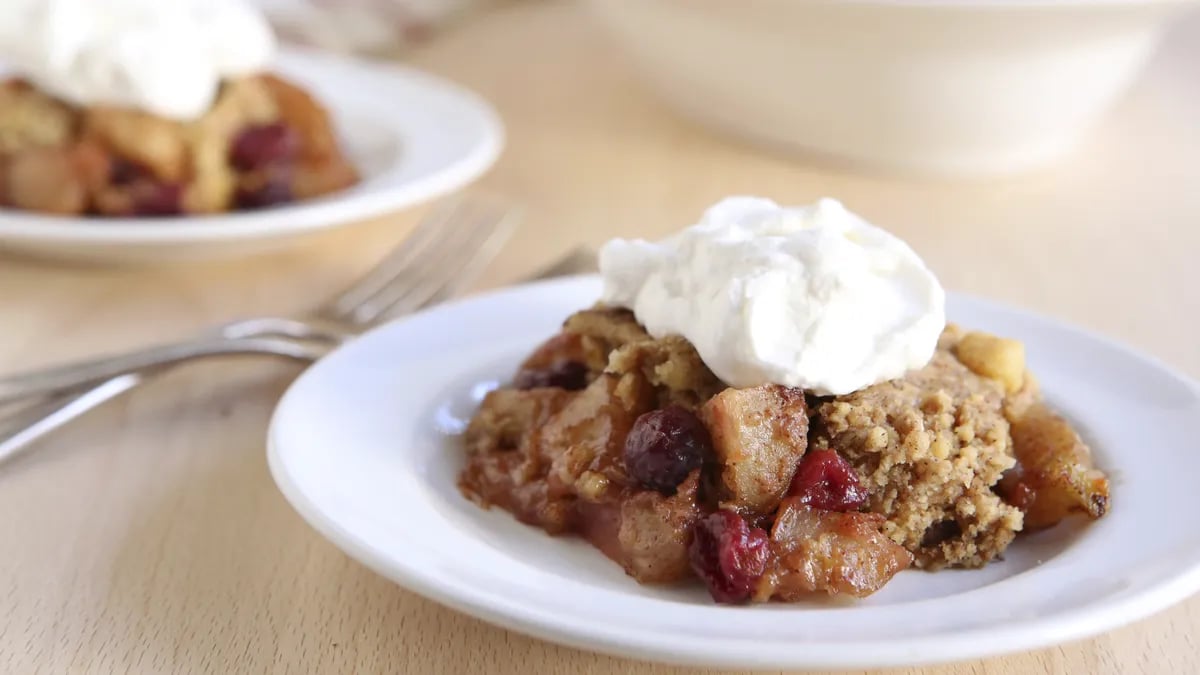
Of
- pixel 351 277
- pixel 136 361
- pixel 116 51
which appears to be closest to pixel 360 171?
pixel 351 277

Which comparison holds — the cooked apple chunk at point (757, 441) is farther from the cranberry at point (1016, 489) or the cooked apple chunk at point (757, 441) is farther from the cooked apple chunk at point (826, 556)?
the cranberry at point (1016, 489)

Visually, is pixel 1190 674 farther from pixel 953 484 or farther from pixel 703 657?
pixel 703 657

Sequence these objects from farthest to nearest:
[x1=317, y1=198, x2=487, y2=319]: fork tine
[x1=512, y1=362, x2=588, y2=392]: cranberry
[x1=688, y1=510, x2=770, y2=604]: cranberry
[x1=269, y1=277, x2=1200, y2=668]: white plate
→ [x1=317, y1=198, x2=487, y2=319]: fork tine
[x1=512, y1=362, x2=588, y2=392]: cranberry
[x1=688, y1=510, x2=770, y2=604]: cranberry
[x1=269, y1=277, x2=1200, y2=668]: white plate

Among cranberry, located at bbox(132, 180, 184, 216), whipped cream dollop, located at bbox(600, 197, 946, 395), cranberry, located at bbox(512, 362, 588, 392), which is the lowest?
cranberry, located at bbox(132, 180, 184, 216)

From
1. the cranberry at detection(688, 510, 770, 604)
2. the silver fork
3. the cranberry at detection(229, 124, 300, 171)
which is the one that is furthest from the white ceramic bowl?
the cranberry at detection(688, 510, 770, 604)

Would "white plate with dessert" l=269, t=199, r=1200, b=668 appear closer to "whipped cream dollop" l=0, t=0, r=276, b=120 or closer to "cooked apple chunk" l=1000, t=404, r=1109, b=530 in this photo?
"cooked apple chunk" l=1000, t=404, r=1109, b=530
